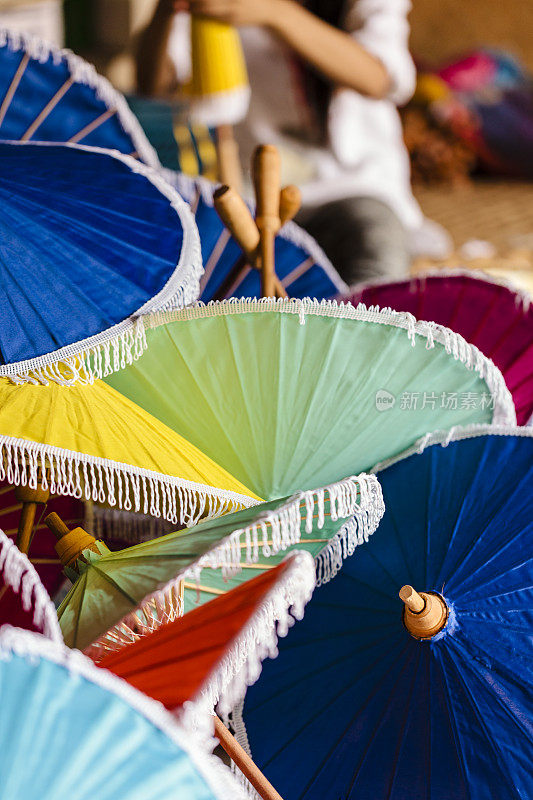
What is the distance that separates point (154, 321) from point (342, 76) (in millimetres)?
968

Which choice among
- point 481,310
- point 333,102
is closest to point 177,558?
point 481,310

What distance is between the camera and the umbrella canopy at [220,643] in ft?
1.18

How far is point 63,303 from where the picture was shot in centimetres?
57

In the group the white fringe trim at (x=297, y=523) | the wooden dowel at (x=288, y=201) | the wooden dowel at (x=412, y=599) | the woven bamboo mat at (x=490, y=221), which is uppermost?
the woven bamboo mat at (x=490, y=221)

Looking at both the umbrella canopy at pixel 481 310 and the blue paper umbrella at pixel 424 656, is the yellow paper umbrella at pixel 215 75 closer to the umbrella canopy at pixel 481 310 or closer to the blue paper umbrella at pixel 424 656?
the umbrella canopy at pixel 481 310

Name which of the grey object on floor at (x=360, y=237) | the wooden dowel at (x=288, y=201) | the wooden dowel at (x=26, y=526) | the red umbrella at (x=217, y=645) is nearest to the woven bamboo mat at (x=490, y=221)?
the grey object on floor at (x=360, y=237)

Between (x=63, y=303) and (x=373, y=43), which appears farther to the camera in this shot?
(x=373, y=43)

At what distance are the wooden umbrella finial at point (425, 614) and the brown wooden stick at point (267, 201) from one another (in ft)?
0.93

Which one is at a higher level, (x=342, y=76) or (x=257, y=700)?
(x=342, y=76)

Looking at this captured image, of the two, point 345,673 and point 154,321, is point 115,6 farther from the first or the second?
point 345,673

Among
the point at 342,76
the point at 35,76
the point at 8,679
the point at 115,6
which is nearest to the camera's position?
the point at 8,679

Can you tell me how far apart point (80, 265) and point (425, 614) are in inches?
12.4

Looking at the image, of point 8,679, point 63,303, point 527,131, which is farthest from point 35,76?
point 527,131

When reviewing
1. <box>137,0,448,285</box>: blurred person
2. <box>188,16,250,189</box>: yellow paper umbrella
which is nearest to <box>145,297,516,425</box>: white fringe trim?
<box>188,16,250,189</box>: yellow paper umbrella
